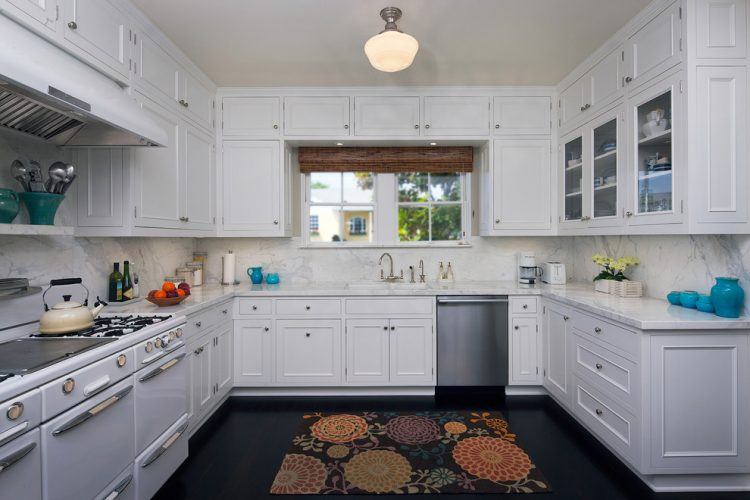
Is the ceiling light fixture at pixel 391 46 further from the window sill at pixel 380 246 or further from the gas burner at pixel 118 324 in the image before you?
the gas burner at pixel 118 324

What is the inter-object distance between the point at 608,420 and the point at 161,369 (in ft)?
8.50

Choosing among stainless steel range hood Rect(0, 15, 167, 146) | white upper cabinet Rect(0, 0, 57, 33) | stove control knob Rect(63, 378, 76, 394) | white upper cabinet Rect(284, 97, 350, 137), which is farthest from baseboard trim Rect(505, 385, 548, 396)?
white upper cabinet Rect(0, 0, 57, 33)

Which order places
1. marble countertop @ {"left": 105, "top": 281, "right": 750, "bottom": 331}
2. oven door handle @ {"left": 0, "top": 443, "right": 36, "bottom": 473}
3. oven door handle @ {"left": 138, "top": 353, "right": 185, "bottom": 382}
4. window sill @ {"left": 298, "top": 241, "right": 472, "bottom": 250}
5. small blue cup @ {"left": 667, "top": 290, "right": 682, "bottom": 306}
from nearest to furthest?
oven door handle @ {"left": 0, "top": 443, "right": 36, "bottom": 473}, oven door handle @ {"left": 138, "top": 353, "right": 185, "bottom": 382}, marble countertop @ {"left": 105, "top": 281, "right": 750, "bottom": 331}, small blue cup @ {"left": 667, "top": 290, "right": 682, "bottom": 306}, window sill @ {"left": 298, "top": 241, "right": 472, "bottom": 250}

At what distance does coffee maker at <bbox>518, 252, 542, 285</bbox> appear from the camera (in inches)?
132

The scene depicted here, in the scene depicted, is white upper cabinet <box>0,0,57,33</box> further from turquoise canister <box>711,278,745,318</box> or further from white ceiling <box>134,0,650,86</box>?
turquoise canister <box>711,278,745,318</box>

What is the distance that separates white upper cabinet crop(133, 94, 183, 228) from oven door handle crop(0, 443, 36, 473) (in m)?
1.34

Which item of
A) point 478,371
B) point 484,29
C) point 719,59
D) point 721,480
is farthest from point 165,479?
point 719,59

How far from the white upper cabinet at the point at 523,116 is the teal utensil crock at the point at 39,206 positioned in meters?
3.25

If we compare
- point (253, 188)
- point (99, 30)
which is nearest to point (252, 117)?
point (253, 188)

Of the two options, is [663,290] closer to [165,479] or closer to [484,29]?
[484,29]

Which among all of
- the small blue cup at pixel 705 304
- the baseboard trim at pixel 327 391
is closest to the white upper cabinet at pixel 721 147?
the small blue cup at pixel 705 304

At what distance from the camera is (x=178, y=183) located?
262 centimetres

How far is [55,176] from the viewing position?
6.12ft

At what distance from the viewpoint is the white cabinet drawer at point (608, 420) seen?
197 centimetres
